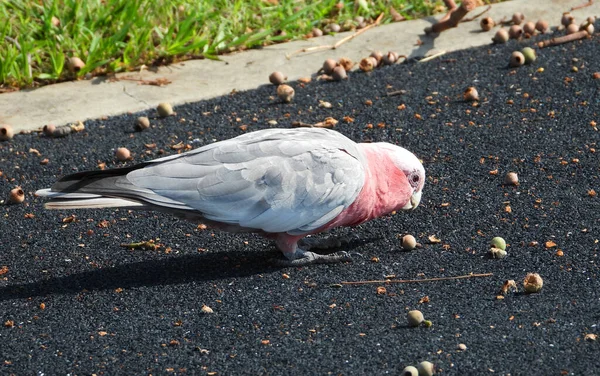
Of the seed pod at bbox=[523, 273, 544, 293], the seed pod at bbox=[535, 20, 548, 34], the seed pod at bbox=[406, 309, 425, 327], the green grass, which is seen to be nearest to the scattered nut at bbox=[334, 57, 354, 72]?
the green grass

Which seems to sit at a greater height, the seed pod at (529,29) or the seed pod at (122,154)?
the seed pod at (122,154)

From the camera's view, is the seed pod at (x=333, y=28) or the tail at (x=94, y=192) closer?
the tail at (x=94, y=192)

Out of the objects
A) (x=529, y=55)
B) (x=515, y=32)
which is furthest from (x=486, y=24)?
(x=529, y=55)

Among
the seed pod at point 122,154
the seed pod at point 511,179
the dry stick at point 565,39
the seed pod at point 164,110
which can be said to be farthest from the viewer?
the dry stick at point 565,39

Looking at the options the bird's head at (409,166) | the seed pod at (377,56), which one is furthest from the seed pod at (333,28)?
the bird's head at (409,166)

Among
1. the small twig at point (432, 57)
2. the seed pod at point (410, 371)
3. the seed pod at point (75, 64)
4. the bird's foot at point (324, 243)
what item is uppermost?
the seed pod at point (410, 371)

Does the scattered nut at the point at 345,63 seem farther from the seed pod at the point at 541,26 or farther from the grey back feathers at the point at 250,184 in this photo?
the grey back feathers at the point at 250,184

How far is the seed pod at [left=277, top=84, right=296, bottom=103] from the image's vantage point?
5840 mm

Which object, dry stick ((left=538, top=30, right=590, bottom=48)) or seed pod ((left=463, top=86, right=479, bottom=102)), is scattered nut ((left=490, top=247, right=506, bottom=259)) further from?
dry stick ((left=538, top=30, right=590, bottom=48))

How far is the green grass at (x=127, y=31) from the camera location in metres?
6.16

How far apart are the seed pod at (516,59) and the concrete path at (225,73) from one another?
54cm

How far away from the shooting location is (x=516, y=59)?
20.4ft

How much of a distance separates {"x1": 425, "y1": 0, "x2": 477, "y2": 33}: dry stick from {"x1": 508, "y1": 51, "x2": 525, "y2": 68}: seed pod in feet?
2.12

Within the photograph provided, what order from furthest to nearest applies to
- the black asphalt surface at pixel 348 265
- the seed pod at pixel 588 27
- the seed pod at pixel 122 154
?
the seed pod at pixel 588 27
the seed pod at pixel 122 154
the black asphalt surface at pixel 348 265
